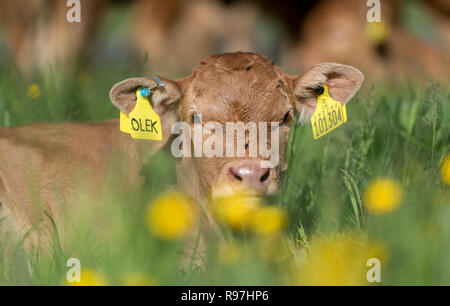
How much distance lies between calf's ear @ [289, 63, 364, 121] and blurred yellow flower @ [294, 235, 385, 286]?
1144mm

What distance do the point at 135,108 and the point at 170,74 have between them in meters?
3.39

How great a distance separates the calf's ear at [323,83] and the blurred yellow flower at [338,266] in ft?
3.75

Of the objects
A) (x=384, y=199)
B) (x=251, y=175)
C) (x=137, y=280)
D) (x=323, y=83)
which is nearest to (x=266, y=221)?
(x=251, y=175)

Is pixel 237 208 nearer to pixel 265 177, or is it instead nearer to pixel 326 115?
pixel 265 177

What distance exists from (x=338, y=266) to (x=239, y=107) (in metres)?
1.10

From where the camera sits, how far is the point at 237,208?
2855mm

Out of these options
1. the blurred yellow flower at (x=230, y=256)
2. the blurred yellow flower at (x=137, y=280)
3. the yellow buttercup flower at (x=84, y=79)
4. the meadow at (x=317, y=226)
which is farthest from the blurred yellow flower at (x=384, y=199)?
the yellow buttercup flower at (x=84, y=79)

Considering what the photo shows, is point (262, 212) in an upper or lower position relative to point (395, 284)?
upper

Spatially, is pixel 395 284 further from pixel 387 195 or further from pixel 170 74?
pixel 170 74

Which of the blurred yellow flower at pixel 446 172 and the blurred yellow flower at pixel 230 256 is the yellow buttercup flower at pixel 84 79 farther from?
the blurred yellow flower at pixel 446 172

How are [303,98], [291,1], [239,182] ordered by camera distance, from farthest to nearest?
[291,1] → [303,98] → [239,182]

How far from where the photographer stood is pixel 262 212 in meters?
2.85

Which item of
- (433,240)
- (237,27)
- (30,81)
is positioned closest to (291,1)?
(237,27)

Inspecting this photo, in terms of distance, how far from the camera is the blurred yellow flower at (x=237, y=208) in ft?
9.34
